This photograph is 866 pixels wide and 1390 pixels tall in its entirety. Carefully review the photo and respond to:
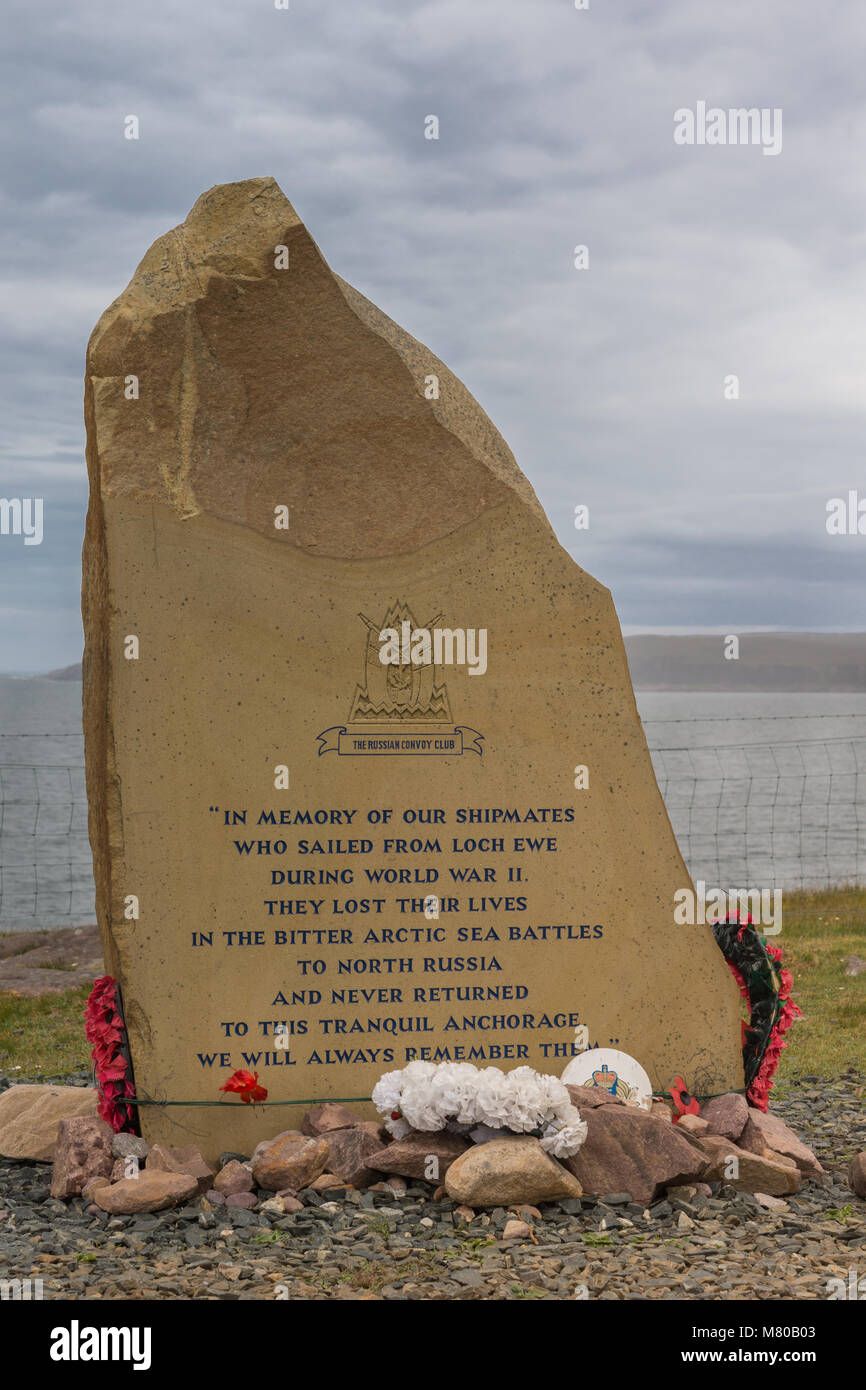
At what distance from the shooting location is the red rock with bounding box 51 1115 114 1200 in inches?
226

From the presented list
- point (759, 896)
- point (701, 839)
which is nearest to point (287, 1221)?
point (759, 896)

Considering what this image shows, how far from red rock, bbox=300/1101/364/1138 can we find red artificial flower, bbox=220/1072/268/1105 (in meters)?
0.24

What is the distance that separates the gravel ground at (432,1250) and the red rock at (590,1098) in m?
0.42

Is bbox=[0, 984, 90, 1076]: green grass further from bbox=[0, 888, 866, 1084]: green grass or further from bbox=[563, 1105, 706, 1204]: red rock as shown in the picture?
bbox=[563, 1105, 706, 1204]: red rock

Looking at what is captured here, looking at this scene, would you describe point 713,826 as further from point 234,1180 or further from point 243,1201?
point 243,1201

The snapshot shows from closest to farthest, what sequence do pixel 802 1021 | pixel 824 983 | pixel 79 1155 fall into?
pixel 79 1155 → pixel 802 1021 → pixel 824 983

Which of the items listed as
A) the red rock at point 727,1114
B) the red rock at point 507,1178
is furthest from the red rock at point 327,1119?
the red rock at point 727,1114

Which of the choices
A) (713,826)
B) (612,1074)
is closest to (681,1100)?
(612,1074)

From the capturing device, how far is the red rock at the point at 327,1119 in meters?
5.91

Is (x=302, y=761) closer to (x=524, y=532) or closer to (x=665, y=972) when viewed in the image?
(x=524, y=532)

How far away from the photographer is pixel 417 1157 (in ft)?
18.1

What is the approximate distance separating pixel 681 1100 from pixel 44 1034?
5567 mm

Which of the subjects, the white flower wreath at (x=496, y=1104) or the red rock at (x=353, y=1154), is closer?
the white flower wreath at (x=496, y=1104)

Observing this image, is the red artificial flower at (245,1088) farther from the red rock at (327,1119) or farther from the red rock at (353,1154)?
the red rock at (353,1154)
